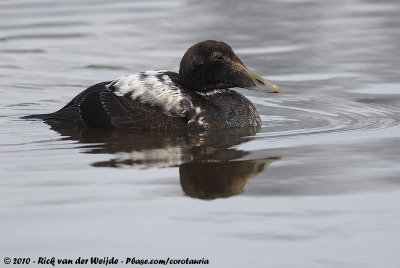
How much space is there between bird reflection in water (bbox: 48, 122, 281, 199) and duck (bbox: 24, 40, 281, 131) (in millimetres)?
110

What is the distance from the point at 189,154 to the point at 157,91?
124cm

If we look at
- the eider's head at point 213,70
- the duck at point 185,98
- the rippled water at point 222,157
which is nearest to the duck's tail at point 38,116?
the rippled water at point 222,157

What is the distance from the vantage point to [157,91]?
10.5 m

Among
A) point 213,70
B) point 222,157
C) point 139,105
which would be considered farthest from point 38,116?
point 222,157

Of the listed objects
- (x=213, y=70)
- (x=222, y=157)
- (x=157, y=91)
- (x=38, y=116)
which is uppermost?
(x=213, y=70)

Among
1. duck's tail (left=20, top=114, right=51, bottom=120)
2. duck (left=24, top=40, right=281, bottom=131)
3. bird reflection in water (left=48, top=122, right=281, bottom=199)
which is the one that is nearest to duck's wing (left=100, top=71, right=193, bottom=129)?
duck (left=24, top=40, right=281, bottom=131)

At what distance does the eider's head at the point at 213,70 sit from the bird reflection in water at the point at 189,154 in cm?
50

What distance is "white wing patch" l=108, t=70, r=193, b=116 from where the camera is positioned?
10.5m

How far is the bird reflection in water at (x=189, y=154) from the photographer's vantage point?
8.39 meters

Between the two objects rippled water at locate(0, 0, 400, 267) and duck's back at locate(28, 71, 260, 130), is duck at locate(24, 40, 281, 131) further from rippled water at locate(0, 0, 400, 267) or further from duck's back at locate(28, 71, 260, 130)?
rippled water at locate(0, 0, 400, 267)

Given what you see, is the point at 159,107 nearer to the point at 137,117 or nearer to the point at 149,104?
the point at 149,104

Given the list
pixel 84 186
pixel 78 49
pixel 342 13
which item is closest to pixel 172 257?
pixel 84 186

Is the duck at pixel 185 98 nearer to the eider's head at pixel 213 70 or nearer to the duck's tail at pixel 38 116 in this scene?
the eider's head at pixel 213 70

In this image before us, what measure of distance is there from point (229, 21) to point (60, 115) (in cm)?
655
